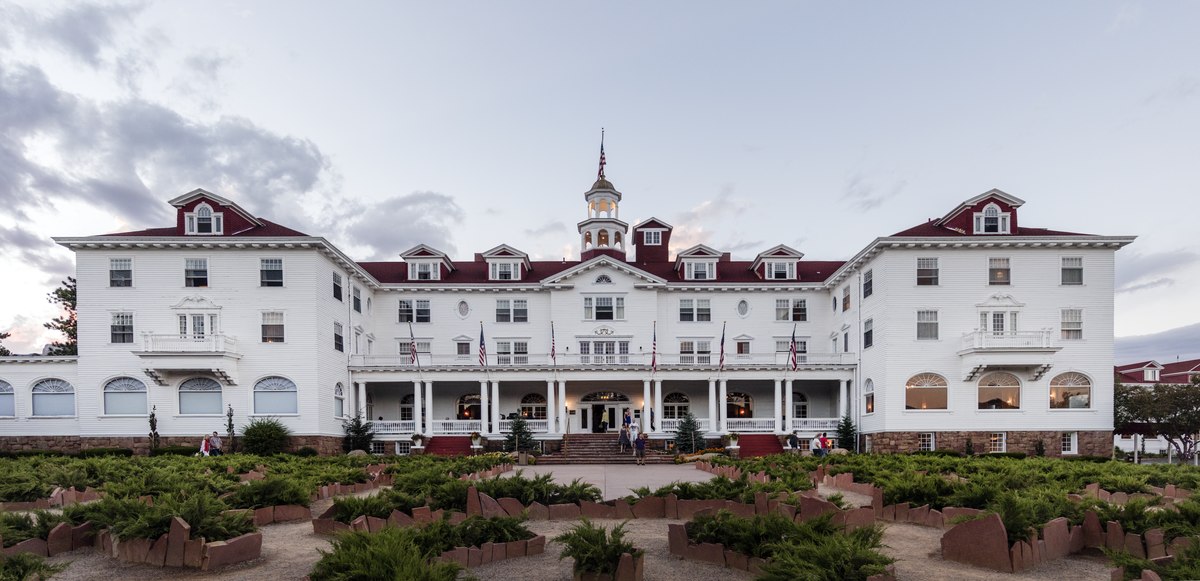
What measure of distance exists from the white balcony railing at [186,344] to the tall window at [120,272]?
11.4ft

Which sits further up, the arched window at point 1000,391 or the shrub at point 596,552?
the shrub at point 596,552

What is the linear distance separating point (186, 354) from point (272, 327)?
4068 mm

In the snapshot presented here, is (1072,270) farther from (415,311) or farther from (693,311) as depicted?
(415,311)

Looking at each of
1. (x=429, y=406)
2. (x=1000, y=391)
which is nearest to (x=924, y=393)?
(x=1000, y=391)

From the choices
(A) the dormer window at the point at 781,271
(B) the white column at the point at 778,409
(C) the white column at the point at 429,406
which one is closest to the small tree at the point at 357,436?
(C) the white column at the point at 429,406

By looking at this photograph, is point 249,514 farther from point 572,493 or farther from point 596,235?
point 596,235

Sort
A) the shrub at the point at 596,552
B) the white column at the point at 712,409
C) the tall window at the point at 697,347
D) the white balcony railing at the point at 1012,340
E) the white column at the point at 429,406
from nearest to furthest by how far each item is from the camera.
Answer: the shrub at the point at 596,552 → the white balcony railing at the point at 1012,340 → the white column at the point at 429,406 → the white column at the point at 712,409 → the tall window at the point at 697,347

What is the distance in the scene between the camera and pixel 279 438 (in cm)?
3434

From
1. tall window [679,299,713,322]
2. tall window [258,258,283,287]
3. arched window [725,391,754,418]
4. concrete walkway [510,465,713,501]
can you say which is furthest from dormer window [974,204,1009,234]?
tall window [258,258,283,287]

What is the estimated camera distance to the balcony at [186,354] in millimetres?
35188

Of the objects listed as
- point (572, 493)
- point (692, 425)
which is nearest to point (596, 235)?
point (692, 425)

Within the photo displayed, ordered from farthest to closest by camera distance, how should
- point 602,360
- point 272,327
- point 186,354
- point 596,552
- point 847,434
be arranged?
point 602,360 → point 847,434 → point 272,327 → point 186,354 → point 596,552

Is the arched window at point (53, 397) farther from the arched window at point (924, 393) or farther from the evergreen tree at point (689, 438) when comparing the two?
the arched window at point (924, 393)

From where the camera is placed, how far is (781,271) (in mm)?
47781
